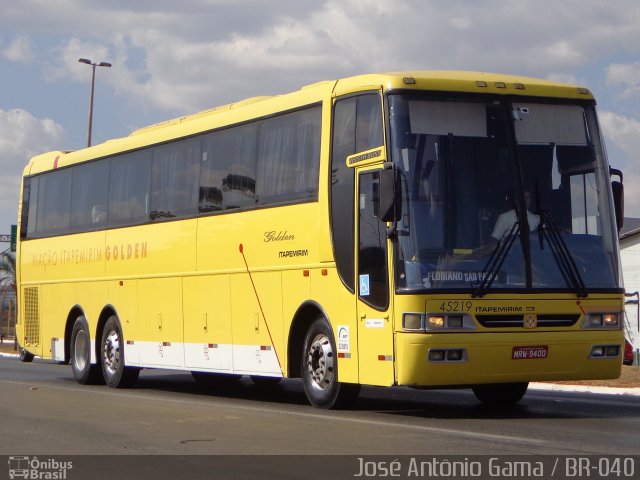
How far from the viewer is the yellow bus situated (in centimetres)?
1408

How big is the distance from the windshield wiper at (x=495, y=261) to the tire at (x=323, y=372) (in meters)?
2.15

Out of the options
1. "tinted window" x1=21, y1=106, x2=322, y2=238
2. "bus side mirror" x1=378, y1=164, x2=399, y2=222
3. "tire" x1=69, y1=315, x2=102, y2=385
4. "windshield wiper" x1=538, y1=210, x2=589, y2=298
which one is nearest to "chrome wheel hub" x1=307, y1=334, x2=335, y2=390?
"tinted window" x1=21, y1=106, x2=322, y2=238

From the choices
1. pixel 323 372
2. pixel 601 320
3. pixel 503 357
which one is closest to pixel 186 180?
pixel 323 372

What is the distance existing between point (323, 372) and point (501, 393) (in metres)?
2.61

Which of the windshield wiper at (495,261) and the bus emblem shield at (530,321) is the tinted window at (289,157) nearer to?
the windshield wiper at (495,261)

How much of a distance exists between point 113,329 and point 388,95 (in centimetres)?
934

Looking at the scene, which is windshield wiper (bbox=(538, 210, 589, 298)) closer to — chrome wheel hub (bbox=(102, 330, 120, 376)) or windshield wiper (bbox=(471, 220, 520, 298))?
windshield wiper (bbox=(471, 220, 520, 298))

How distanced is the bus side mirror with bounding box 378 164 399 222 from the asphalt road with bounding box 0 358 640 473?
7.23 feet

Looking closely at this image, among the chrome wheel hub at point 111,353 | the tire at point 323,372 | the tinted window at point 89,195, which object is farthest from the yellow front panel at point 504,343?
the tinted window at point 89,195

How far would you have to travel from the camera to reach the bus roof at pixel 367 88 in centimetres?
1468

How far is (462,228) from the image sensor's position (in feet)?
46.5

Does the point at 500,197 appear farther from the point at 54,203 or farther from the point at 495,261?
the point at 54,203
